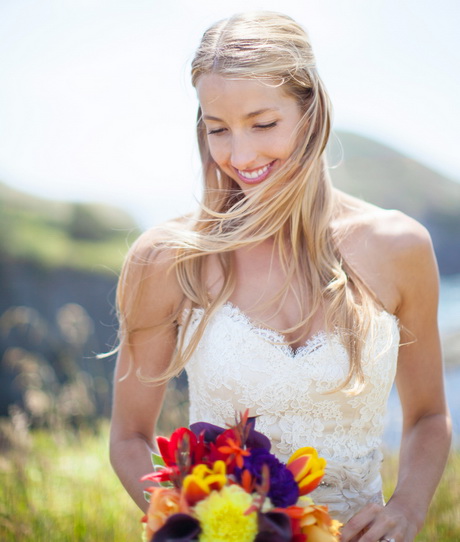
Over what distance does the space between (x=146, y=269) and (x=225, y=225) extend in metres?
0.41

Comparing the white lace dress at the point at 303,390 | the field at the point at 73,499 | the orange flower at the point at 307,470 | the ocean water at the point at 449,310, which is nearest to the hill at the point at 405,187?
the ocean water at the point at 449,310

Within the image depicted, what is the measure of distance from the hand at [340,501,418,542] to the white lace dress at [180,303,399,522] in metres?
0.28

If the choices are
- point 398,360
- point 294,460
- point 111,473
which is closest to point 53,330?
point 111,473

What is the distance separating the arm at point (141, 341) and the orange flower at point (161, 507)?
109cm

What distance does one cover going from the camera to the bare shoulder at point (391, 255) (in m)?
2.56

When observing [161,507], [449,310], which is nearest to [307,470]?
[161,507]

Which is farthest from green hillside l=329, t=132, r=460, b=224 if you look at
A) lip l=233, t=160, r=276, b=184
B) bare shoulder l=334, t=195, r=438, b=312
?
lip l=233, t=160, r=276, b=184

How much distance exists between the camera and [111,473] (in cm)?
472

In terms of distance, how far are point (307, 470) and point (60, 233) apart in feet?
29.0

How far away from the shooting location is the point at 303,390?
234cm

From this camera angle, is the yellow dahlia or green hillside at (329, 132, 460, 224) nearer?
the yellow dahlia

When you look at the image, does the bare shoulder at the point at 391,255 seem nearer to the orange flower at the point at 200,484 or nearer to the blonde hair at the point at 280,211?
the blonde hair at the point at 280,211

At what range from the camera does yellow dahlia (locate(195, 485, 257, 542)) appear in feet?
4.33

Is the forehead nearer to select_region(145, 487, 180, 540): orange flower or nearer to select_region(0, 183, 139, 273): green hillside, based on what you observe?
select_region(145, 487, 180, 540): orange flower
